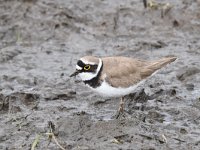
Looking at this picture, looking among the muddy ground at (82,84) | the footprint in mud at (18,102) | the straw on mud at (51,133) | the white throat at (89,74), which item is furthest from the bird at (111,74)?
the footprint in mud at (18,102)

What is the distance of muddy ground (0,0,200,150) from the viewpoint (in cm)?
838

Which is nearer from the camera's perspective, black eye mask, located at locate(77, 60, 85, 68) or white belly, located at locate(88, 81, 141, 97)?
white belly, located at locate(88, 81, 141, 97)

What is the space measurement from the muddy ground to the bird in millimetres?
446

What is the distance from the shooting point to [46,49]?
460 inches

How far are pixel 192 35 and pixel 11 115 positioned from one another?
4419 mm

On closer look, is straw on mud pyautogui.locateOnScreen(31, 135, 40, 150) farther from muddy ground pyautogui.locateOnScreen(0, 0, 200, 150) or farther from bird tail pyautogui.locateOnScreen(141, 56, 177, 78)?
bird tail pyautogui.locateOnScreen(141, 56, 177, 78)

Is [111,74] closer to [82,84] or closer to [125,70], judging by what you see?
[125,70]

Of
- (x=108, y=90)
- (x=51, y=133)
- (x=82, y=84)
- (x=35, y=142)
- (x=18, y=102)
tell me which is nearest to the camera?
(x=35, y=142)

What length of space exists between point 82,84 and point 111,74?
157 cm

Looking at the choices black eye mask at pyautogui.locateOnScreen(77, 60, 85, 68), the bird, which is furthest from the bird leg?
black eye mask at pyautogui.locateOnScreen(77, 60, 85, 68)

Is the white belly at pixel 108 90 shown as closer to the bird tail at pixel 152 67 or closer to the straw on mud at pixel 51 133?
the bird tail at pixel 152 67

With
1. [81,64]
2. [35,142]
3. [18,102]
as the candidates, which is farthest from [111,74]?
[18,102]

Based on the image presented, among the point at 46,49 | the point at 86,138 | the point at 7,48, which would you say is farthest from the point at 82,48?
the point at 86,138

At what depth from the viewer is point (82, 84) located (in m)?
10.3
